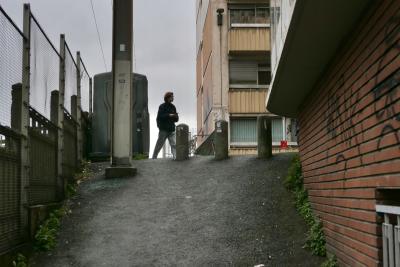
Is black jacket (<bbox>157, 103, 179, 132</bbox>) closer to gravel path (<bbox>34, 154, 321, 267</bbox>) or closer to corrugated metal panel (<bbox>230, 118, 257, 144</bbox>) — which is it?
gravel path (<bbox>34, 154, 321, 267</bbox>)

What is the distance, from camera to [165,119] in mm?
17109

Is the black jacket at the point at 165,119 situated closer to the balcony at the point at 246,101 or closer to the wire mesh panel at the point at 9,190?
the wire mesh panel at the point at 9,190

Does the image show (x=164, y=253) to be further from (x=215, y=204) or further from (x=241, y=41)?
(x=241, y=41)

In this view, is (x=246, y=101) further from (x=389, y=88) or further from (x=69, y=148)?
(x=389, y=88)

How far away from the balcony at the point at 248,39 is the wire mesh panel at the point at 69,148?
17178mm

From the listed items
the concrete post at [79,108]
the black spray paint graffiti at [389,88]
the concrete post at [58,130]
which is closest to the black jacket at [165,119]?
the concrete post at [79,108]

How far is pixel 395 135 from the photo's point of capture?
5.03 metres

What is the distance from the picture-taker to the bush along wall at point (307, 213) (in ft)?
27.4

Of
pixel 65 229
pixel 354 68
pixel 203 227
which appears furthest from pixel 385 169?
pixel 65 229

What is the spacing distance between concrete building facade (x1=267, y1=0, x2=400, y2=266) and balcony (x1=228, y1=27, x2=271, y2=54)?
66.6 feet

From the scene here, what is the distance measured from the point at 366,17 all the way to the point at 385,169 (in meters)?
1.51

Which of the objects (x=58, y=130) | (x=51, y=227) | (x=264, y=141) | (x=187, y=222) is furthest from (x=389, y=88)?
(x=264, y=141)

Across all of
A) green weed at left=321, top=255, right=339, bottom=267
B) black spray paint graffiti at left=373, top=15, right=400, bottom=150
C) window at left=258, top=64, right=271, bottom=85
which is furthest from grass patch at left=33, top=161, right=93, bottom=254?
window at left=258, top=64, right=271, bottom=85

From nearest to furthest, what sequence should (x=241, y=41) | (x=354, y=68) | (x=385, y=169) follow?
1. (x=385, y=169)
2. (x=354, y=68)
3. (x=241, y=41)
